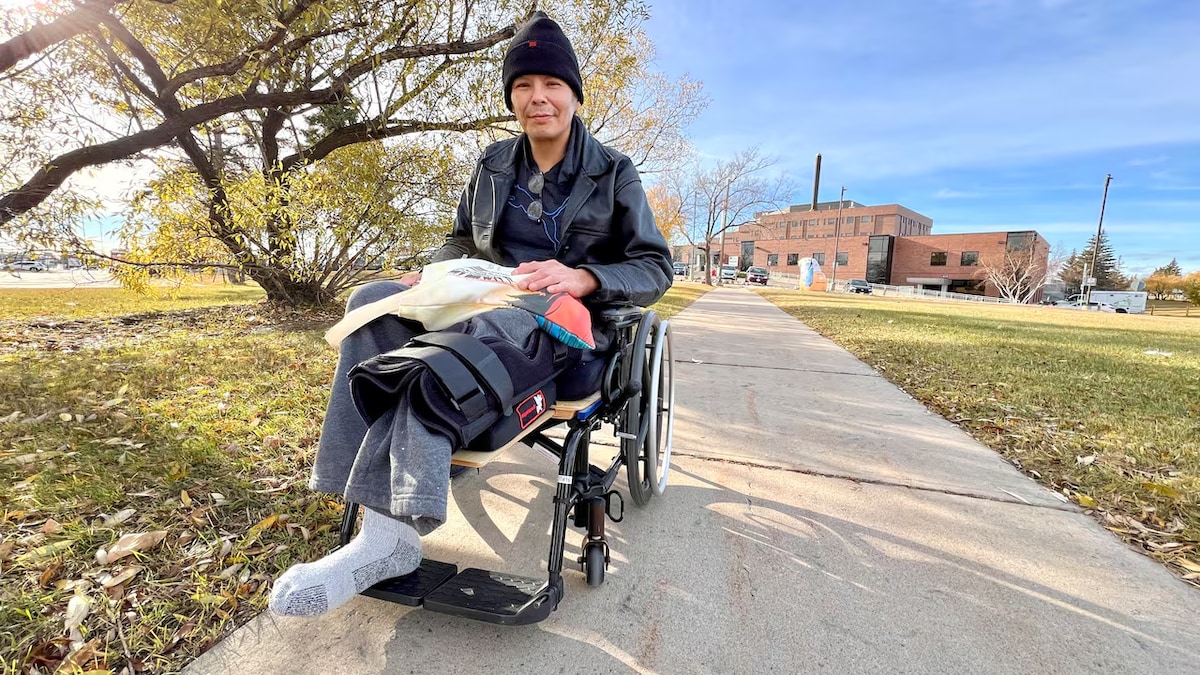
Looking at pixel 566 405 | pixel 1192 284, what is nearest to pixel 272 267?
pixel 566 405

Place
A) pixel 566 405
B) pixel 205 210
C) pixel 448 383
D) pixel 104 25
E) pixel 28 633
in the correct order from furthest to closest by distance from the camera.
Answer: pixel 205 210 → pixel 104 25 → pixel 566 405 → pixel 28 633 → pixel 448 383

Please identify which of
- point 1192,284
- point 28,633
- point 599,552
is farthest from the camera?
A: point 1192,284

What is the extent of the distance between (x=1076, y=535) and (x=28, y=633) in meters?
3.30

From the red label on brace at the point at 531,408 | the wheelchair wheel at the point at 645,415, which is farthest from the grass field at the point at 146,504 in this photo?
the wheelchair wheel at the point at 645,415

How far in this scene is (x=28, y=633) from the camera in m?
1.24

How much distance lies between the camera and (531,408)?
1246mm

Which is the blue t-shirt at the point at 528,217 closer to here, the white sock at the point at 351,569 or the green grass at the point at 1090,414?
the white sock at the point at 351,569

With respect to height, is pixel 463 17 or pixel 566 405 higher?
pixel 463 17

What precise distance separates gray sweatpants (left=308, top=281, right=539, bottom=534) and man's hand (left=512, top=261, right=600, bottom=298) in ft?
0.55

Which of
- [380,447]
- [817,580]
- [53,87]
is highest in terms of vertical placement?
[53,87]

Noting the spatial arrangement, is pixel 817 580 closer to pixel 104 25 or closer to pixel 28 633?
pixel 28 633

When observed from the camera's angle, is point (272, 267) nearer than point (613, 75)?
Yes

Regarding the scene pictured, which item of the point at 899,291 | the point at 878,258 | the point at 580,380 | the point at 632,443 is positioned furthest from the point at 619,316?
the point at 878,258

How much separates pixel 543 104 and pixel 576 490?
1.27m
